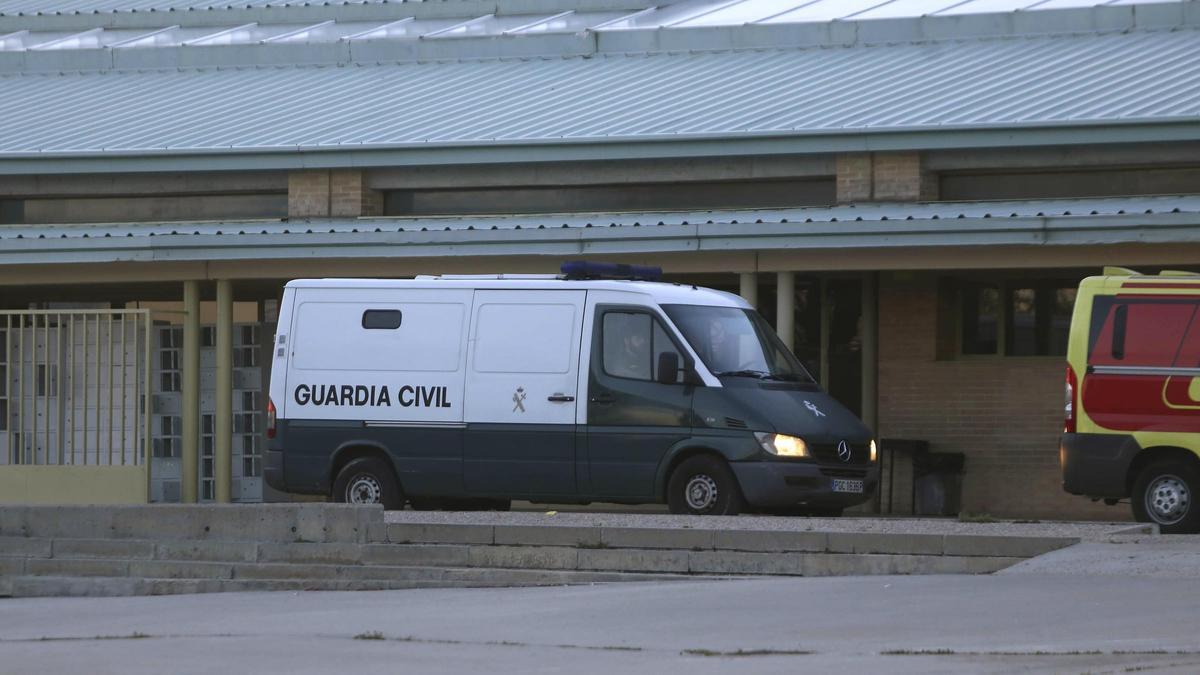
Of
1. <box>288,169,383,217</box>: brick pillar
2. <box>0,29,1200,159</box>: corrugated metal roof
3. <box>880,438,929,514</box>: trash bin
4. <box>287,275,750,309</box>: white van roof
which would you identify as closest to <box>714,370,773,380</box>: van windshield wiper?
<box>287,275,750,309</box>: white van roof

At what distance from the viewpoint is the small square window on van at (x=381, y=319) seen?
56.1 ft

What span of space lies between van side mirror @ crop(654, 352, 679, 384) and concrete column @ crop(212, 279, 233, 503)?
6.86 m

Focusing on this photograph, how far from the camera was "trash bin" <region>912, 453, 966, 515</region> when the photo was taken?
20984 mm

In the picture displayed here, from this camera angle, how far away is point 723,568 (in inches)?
511

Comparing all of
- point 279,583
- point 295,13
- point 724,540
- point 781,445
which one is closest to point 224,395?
point 781,445

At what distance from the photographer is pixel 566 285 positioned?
54.3ft

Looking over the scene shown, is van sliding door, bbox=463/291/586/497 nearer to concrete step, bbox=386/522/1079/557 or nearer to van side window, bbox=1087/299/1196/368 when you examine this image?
concrete step, bbox=386/522/1079/557

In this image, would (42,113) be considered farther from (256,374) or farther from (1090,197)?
(1090,197)

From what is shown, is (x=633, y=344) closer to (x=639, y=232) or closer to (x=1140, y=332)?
(x=639, y=232)

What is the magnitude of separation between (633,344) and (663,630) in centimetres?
621

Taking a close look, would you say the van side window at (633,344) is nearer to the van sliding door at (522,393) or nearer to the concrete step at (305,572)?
the van sliding door at (522,393)

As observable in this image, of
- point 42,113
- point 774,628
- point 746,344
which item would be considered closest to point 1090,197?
point 746,344

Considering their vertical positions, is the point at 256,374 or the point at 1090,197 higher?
the point at 1090,197

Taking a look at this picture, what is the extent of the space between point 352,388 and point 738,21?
1075 centimetres
